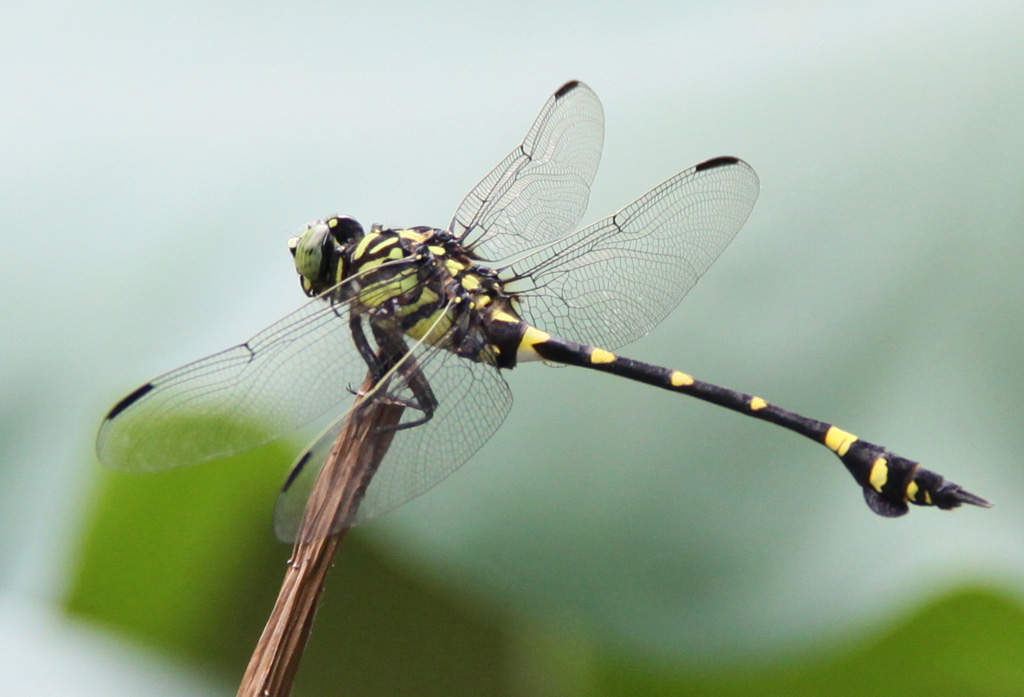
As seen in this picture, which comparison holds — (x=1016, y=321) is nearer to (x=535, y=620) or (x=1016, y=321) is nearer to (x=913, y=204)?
(x=913, y=204)

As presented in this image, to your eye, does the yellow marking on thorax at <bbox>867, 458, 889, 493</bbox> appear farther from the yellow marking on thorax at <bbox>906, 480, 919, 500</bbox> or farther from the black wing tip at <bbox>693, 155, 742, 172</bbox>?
the black wing tip at <bbox>693, 155, 742, 172</bbox>

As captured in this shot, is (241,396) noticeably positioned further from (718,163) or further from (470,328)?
(718,163)

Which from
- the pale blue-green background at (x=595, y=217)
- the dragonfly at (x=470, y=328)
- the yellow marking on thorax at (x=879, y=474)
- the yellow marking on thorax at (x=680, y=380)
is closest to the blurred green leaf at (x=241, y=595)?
the pale blue-green background at (x=595, y=217)

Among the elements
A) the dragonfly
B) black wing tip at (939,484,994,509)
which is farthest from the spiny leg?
black wing tip at (939,484,994,509)

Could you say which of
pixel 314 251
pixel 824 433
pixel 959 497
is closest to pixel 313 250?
pixel 314 251

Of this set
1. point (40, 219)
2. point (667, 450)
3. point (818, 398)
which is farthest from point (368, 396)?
point (40, 219)

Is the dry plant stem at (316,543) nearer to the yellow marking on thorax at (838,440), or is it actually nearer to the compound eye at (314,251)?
the compound eye at (314,251)
